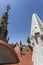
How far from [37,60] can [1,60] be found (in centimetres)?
174

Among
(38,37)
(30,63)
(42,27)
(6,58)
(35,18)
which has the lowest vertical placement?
(30,63)

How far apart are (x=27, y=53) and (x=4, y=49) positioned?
6.02ft

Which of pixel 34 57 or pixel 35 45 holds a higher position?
pixel 35 45

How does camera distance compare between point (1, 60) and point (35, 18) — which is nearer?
point (1, 60)

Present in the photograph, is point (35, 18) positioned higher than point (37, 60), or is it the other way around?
point (35, 18)

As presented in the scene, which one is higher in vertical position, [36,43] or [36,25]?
[36,25]

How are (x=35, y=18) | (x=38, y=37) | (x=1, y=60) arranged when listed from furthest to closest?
(x=35, y=18)
(x=38, y=37)
(x=1, y=60)

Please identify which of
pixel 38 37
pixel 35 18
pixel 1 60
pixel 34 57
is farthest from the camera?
pixel 35 18

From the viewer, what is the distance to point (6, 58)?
669mm

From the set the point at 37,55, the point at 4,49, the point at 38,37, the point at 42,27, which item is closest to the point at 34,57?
the point at 37,55

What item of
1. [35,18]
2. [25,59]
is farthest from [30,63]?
[35,18]

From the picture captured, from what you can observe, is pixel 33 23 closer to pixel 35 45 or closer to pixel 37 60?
pixel 35 45

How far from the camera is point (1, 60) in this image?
0.66 m

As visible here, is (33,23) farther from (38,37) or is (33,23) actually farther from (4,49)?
(4,49)
